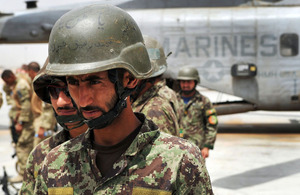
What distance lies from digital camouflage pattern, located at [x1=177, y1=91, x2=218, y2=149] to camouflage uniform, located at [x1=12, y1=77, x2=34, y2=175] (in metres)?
2.45

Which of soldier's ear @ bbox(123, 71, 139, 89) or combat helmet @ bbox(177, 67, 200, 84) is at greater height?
soldier's ear @ bbox(123, 71, 139, 89)

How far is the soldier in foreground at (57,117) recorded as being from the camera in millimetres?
2570

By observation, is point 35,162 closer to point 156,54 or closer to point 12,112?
point 156,54

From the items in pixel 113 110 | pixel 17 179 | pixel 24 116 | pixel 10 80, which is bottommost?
pixel 17 179

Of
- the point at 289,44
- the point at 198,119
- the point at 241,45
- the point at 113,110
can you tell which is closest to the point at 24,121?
the point at 198,119

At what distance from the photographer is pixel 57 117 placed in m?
2.63

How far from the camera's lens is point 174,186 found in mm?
1645

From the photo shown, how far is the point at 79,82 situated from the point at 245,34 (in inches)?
359

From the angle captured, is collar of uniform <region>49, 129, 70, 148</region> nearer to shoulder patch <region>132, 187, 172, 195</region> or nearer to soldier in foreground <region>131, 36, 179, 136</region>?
soldier in foreground <region>131, 36, 179, 136</region>

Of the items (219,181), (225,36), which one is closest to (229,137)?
(225,36)

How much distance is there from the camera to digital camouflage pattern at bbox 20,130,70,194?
98.0 inches

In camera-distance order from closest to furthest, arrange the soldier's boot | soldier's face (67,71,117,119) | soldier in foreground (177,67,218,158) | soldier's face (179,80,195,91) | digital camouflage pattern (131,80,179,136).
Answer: soldier's face (67,71,117,119)
digital camouflage pattern (131,80,179,136)
soldier in foreground (177,67,218,158)
soldier's face (179,80,195,91)
the soldier's boot

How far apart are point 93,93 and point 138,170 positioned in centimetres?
31

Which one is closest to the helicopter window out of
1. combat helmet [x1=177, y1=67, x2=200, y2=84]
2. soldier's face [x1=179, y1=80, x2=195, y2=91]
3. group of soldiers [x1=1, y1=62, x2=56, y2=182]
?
combat helmet [x1=177, y1=67, x2=200, y2=84]
